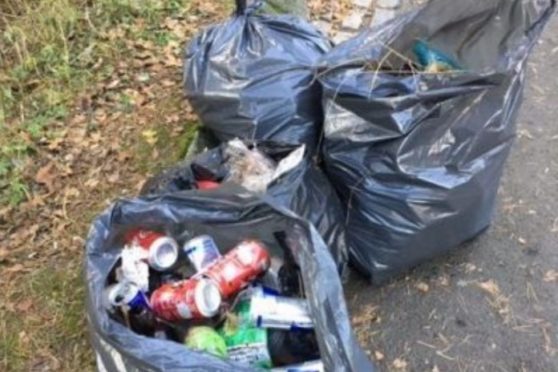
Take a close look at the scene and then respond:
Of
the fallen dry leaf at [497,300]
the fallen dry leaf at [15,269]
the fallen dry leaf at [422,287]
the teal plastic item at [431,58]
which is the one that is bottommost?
the fallen dry leaf at [15,269]

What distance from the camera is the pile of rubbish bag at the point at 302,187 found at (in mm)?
1651

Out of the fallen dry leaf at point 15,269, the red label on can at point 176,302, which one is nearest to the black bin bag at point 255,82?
the red label on can at point 176,302

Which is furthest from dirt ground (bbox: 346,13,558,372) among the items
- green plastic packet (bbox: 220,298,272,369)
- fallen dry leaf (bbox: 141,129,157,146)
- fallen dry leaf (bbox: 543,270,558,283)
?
fallen dry leaf (bbox: 141,129,157,146)

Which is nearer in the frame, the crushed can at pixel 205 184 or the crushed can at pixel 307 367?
the crushed can at pixel 307 367

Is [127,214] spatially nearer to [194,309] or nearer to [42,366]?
[194,309]

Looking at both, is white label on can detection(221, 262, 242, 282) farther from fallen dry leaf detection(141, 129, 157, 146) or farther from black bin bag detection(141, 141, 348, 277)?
fallen dry leaf detection(141, 129, 157, 146)

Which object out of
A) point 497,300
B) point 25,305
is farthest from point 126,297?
point 497,300

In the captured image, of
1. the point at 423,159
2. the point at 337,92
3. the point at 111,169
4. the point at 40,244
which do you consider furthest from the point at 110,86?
the point at 423,159

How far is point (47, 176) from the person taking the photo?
8.46ft

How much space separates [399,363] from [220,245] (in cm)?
65

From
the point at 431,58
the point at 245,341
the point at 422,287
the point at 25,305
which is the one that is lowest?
the point at 25,305

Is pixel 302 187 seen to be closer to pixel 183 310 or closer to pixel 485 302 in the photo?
pixel 183 310

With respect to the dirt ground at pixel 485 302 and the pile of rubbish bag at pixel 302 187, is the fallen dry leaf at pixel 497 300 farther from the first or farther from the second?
the pile of rubbish bag at pixel 302 187

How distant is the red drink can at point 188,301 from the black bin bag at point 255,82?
63 cm
